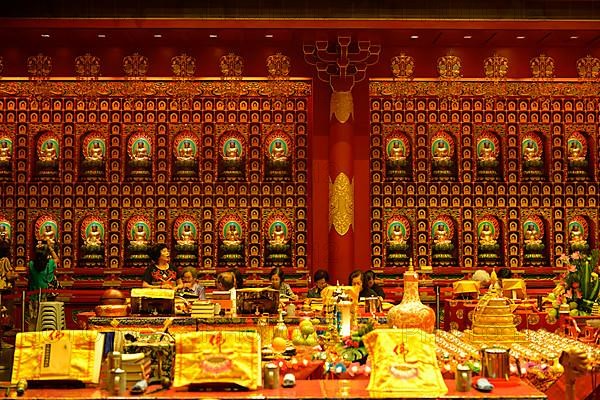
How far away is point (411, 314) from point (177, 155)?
842 centimetres

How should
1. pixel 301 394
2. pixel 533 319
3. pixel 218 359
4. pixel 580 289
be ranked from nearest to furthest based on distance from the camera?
pixel 301 394
pixel 218 359
pixel 580 289
pixel 533 319

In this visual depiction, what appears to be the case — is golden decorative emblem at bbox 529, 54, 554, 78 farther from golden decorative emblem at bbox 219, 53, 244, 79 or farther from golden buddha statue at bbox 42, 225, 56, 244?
golden buddha statue at bbox 42, 225, 56, 244

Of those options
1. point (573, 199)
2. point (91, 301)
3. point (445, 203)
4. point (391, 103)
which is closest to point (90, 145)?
point (91, 301)

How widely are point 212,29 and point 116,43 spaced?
1.72m

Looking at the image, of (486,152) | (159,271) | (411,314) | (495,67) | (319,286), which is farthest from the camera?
(486,152)

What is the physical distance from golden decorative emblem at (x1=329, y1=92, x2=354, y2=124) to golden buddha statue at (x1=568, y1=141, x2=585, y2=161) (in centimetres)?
346

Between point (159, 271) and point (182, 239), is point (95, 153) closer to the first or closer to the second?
point (182, 239)

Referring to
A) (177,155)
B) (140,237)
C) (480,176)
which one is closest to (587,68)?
(480,176)

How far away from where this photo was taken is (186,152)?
1261 centimetres

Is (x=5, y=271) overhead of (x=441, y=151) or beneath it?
beneath

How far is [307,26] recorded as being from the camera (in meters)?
11.4

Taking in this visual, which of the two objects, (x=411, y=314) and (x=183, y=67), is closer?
(x=411, y=314)

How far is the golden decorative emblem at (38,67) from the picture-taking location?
12422mm

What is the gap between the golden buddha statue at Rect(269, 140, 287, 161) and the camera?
12.7m
